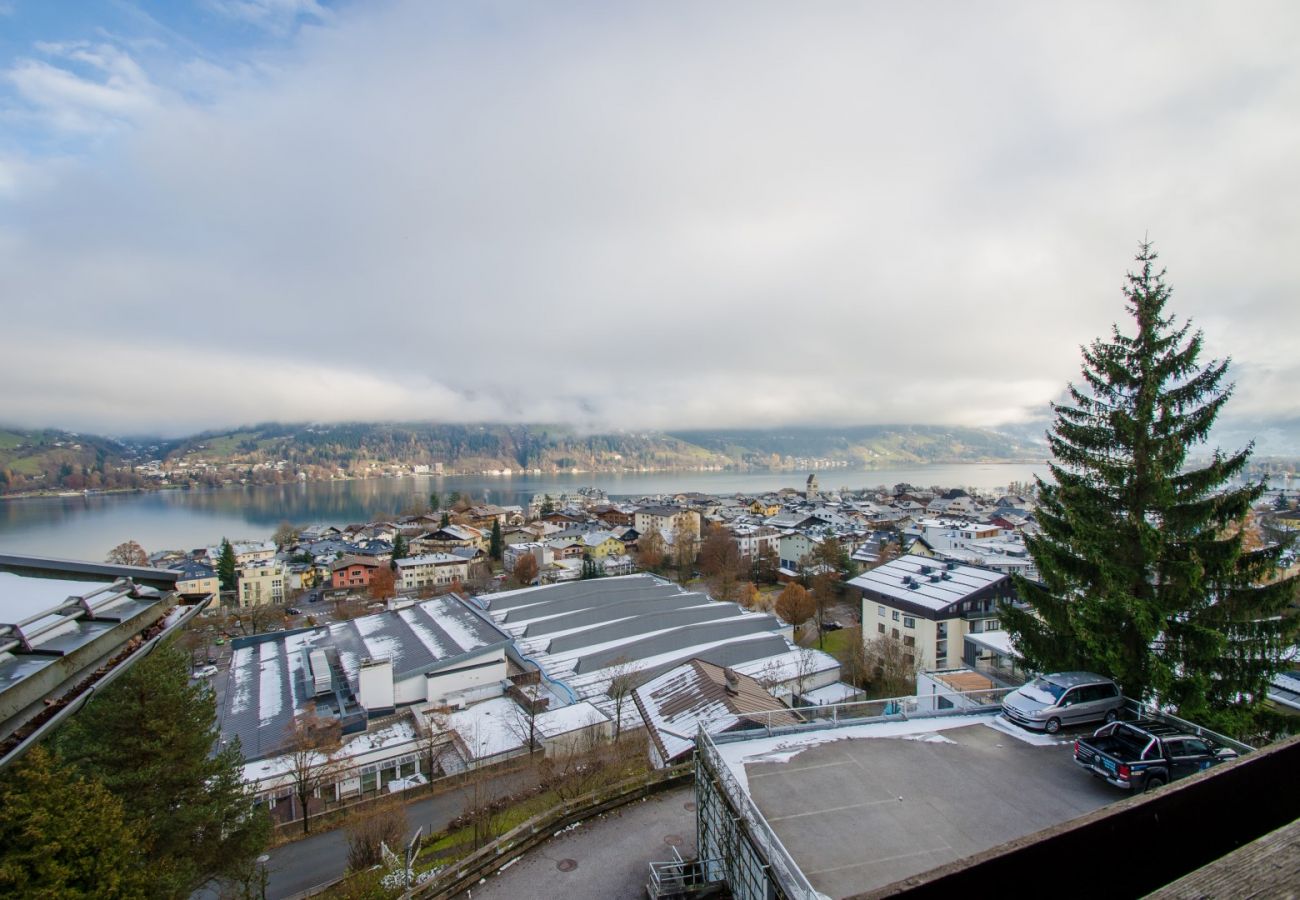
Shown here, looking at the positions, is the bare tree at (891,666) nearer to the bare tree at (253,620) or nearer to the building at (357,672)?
the building at (357,672)

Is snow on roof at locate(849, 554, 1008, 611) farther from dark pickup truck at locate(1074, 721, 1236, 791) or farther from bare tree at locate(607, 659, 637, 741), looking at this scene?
dark pickup truck at locate(1074, 721, 1236, 791)

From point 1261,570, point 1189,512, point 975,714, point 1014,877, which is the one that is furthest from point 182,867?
point 1261,570

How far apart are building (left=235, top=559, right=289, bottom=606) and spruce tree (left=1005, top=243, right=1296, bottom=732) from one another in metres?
37.7

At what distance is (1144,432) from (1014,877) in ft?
19.5

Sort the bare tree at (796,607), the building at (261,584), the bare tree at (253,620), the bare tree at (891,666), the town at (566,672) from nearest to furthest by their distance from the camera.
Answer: the town at (566,672), the bare tree at (891,666), the bare tree at (796,607), the bare tree at (253,620), the building at (261,584)

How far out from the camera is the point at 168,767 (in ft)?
23.3

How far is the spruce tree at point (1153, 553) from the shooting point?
16.3 ft

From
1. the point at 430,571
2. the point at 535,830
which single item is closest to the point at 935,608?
the point at 535,830

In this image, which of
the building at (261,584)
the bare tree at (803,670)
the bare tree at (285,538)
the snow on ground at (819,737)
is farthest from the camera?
the bare tree at (285,538)

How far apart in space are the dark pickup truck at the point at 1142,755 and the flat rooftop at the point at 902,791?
130 millimetres

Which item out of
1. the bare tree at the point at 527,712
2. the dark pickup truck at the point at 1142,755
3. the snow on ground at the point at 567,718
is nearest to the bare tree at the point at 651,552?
the bare tree at the point at 527,712

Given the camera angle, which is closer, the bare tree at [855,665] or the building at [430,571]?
the bare tree at [855,665]

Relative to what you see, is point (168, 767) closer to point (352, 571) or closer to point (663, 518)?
point (352, 571)

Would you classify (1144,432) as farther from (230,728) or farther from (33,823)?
(230,728)
